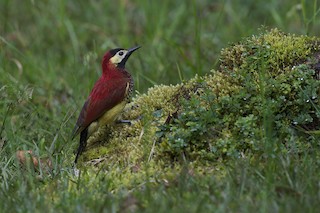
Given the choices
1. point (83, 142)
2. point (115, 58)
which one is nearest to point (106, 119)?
point (83, 142)

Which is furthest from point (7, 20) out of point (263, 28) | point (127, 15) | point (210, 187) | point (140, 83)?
point (210, 187)

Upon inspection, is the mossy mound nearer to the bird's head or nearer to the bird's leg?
the bird's leg

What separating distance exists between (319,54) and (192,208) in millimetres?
1940

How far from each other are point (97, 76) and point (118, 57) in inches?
67.0

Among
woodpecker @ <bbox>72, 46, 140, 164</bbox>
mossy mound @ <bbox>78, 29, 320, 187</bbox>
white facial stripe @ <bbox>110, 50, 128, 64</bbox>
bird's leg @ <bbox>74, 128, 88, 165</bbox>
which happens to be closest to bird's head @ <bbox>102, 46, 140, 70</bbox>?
white facial stripe @ <bbox>110, 50, 128, 64</bbox>

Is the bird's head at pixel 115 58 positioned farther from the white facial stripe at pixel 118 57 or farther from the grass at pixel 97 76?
the grass at pixel 97 76

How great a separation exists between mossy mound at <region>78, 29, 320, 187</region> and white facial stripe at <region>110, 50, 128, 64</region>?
810mm

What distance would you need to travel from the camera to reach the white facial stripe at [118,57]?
6410mm

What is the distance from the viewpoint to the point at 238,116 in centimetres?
532

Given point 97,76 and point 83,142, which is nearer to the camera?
point 83,142

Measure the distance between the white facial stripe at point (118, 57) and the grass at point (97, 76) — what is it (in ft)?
1.67

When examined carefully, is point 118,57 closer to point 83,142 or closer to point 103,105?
point 103,105

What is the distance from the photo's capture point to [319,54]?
5.57 meters

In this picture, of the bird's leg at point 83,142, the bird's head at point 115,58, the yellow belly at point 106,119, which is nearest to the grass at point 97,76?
the bird's leg at point 83,142
